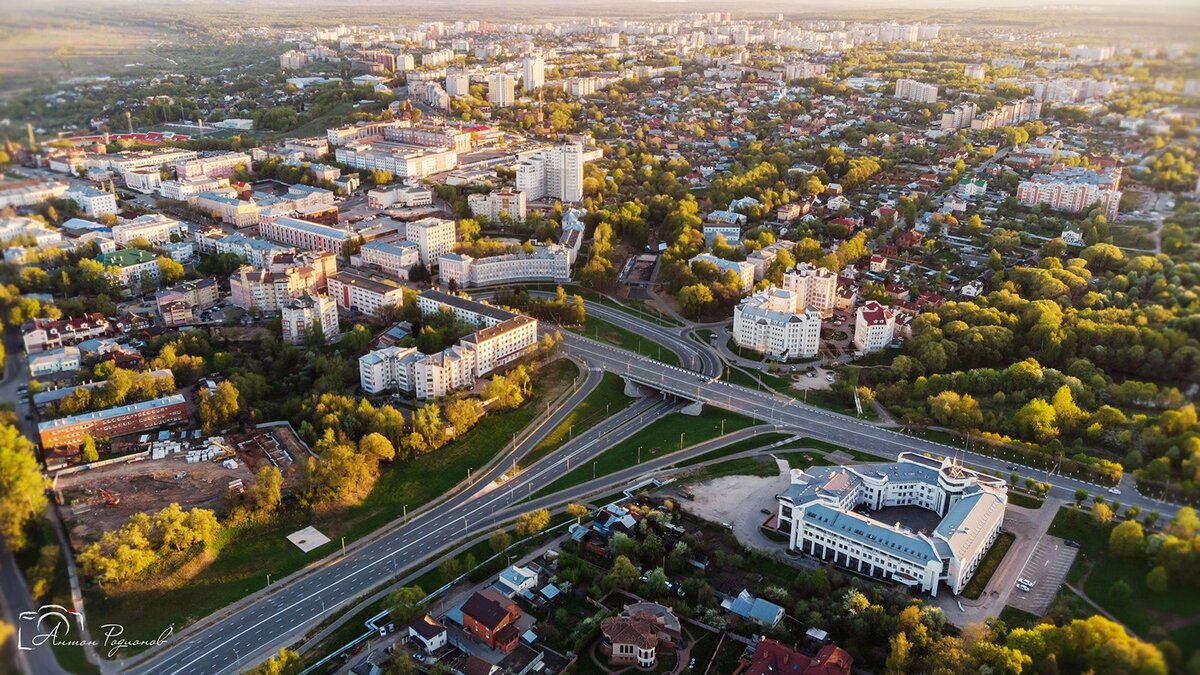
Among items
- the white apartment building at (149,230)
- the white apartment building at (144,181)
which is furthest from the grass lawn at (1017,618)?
the white apartment building at (144,181)

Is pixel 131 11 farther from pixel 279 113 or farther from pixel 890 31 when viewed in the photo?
pixel 890 31

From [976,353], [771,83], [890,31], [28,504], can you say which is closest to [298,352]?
[28,504]

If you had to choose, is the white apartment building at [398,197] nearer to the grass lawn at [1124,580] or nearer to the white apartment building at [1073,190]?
the white apartment building at [1073,190]

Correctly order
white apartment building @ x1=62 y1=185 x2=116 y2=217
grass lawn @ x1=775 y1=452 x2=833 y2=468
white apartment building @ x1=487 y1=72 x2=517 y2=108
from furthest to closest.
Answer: white apartment building @ x1=487 y1=72 x2=517 y2=108 < white apartment building @ x1=62 y1=185 x2=116 y2=217 < grass lawn @ x1=775 y1=452 x2=833 y2=468

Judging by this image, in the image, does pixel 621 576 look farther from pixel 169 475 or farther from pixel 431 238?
pixel 431 238

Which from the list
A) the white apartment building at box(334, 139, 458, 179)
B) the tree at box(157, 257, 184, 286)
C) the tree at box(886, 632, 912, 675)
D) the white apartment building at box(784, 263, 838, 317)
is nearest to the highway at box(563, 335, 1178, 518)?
the white apartment building at box(784, 263, 838, 317)

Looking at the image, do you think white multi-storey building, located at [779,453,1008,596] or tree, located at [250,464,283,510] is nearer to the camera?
white multi-storey building, located at [779,453,1008,596]

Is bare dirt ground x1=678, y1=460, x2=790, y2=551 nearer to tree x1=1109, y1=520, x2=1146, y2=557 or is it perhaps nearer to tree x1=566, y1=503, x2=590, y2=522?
tree x1=566, y1=503, x2=590, y2=522
